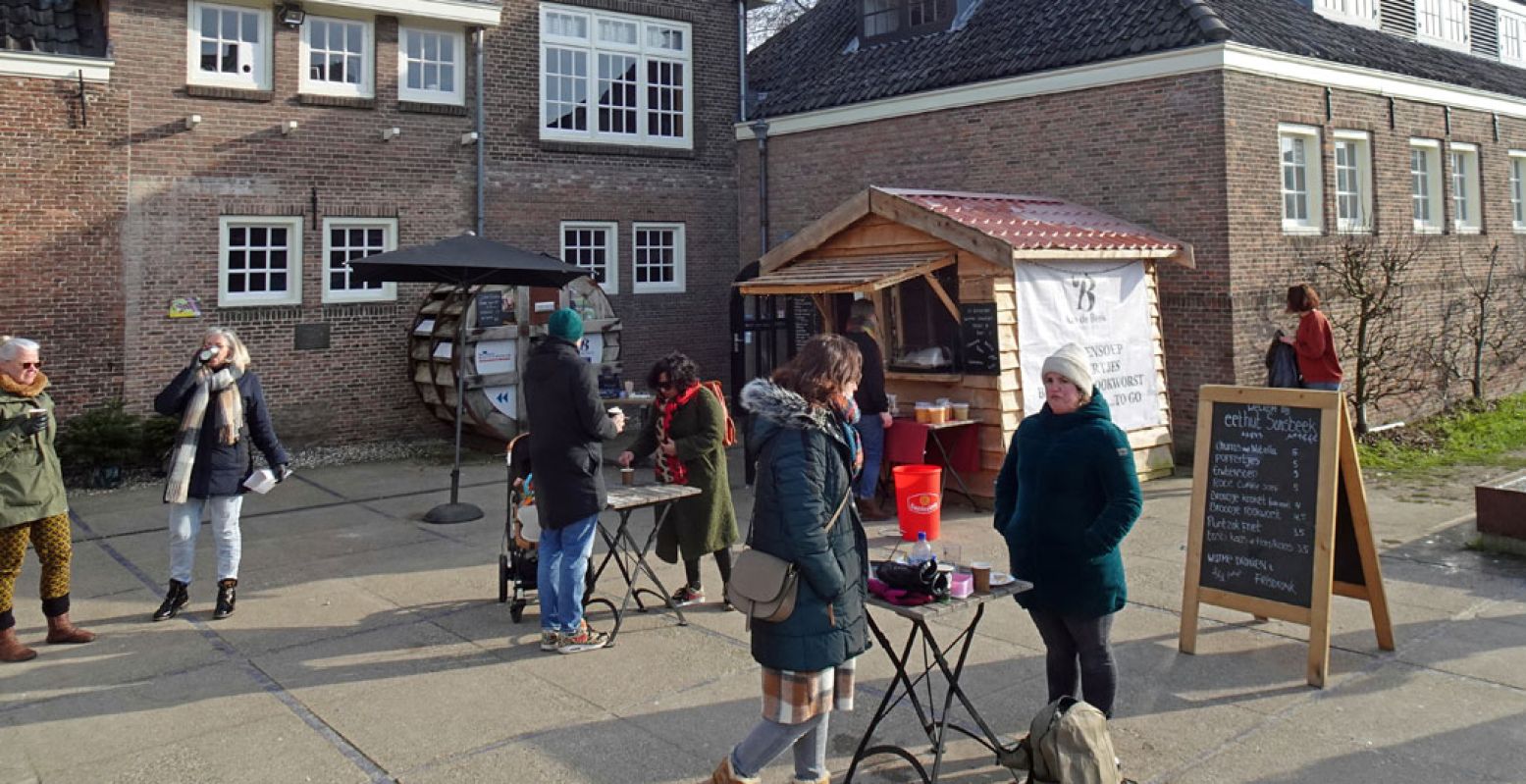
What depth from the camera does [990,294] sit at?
32.4 ft

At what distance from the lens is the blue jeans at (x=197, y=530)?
6570 mm

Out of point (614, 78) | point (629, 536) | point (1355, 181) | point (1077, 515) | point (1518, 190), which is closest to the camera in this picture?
point (1077, 515)

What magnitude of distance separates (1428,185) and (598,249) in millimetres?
12524

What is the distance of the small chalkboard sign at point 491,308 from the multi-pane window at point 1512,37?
1930cm

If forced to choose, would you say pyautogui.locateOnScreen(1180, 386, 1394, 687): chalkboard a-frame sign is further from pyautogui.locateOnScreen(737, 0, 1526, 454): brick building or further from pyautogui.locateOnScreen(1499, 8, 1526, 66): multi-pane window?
pyautogui.locateOnScreen(1499, 8, 1526, 66): multi-pane window

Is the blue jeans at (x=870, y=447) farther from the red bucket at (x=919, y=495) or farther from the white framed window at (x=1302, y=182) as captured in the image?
the white framed window at (x=1302, y=182)

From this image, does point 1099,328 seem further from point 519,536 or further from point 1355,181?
point 519,536

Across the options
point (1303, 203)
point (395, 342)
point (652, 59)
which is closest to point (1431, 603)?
point (1303, 203)

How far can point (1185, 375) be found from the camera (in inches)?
480

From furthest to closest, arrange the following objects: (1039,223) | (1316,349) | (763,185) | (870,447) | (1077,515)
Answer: (763,185) → (1039,223) → (1316,349) → (870,447) → (1077,515)

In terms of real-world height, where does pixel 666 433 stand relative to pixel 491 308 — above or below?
below

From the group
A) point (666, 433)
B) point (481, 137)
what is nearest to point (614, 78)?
point (481, 137)

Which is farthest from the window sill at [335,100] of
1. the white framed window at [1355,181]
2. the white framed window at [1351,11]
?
the white framed window at [1351,11]

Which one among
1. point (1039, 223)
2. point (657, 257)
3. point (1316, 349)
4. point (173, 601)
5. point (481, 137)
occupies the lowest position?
point (173, 601)
